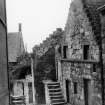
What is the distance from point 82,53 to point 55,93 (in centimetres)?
406

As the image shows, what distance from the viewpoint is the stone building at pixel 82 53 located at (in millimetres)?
10523

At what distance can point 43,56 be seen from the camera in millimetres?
16469

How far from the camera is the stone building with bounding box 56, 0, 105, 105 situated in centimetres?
1052

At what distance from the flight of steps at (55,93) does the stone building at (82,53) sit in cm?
40

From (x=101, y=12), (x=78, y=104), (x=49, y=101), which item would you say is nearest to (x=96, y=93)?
(x=78, y=104)

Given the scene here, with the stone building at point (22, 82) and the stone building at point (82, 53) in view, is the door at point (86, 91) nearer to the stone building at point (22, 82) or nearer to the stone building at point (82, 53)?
the stone building at point (82, 53)

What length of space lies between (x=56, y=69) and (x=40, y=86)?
1575 mm

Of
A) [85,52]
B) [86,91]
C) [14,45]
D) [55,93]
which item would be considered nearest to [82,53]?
[85,52]

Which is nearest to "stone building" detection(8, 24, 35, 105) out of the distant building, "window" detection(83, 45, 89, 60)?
"window" detection(83, 45, 89, 60)

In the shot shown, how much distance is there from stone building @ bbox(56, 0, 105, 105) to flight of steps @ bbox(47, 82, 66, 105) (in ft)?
1.30

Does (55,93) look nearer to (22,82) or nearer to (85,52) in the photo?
(22,82)

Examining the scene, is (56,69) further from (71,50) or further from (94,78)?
(94,78)

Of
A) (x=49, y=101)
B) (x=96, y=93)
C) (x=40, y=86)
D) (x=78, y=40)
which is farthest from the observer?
(x=40, y=86)

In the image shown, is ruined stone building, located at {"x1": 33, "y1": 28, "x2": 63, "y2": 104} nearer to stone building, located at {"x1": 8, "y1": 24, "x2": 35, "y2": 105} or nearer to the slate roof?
stone building, located at {"x1": 8, "y1": 24, "x2": 35, "y2": 105}
